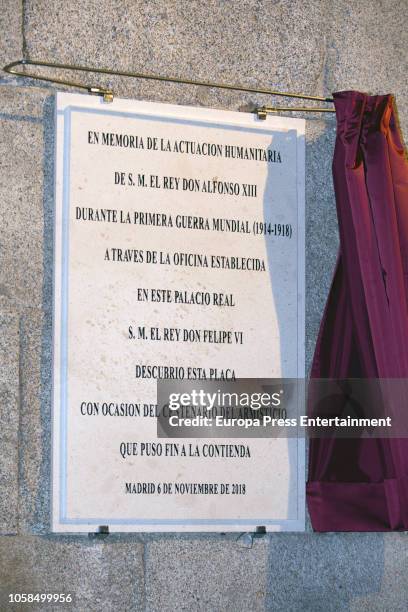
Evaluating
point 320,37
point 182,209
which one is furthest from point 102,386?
point 320,37

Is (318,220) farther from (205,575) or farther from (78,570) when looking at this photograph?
(78,570)

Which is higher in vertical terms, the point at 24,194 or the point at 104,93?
→ the point at 104,93

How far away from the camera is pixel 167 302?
335 cm

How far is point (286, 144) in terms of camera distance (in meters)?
3.60

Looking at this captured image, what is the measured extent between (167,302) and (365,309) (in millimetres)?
717

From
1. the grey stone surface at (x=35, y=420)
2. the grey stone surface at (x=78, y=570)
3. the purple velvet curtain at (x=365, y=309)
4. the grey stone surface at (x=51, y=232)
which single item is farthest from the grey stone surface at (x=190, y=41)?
the grey stone surface at (x=78, y=570)

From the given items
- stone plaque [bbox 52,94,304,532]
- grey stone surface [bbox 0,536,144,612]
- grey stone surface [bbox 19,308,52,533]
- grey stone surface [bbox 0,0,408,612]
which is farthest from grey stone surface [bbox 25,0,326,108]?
grey stone surface [bbox 0,536,144,612]

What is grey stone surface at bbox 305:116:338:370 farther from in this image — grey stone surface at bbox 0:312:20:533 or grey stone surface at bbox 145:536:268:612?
grey stone surface at bbox 0:312:20:533

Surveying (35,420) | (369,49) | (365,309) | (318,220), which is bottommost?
(35,420)

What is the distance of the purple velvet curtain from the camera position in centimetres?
330

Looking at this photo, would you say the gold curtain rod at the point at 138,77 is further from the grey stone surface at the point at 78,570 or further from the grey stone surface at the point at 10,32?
the grey stone surface at the point at 78,570

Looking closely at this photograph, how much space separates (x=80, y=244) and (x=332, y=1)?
151cm

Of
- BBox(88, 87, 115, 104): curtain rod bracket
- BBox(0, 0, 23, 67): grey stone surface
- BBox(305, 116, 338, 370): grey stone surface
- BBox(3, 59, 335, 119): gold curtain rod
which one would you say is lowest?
BBox(305, 116, 338, 370): grey stone surface

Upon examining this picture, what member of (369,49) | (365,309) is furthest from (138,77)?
(365,309)
